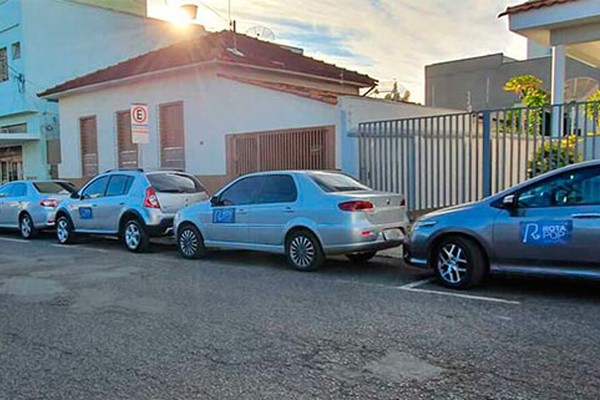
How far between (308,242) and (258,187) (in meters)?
1.46

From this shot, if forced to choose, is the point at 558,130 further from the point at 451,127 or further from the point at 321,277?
the point at 321,277

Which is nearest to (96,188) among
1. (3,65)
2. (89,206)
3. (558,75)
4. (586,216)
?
(89,206)

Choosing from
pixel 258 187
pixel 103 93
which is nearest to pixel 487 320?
pixel 258 187

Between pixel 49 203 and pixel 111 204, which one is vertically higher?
pixel 111 204

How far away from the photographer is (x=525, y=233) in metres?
6.78

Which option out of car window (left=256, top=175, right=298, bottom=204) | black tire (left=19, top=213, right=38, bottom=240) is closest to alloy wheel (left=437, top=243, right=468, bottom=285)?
car window (left=256, top=175, right=298, bottom=204)

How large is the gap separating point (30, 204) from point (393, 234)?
10.2m

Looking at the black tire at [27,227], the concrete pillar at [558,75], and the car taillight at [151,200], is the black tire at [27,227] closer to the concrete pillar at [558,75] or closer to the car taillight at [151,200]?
the car taillight at [151,200]

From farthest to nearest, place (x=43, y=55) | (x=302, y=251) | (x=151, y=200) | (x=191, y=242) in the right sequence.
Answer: (x=43, y=55) → (x=151, y=200) → (x=191, y=242) → (x=302, y=251)

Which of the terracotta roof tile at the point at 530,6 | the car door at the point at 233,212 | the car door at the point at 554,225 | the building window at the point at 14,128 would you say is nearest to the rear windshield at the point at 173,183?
the car door at the point at 233,212

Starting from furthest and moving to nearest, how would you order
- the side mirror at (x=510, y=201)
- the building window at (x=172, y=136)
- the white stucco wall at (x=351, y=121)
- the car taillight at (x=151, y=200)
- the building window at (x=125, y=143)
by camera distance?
1. the building window at (x=125, y=143)
2. the building window at (x=172, y=136)
3. the white stucco wall at (x=351, y=121)
4. the car taillight at (x=151, y=200)
5. the side mirror at (x=510, y=201)

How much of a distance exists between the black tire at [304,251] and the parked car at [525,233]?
170cm

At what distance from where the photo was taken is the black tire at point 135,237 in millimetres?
11398

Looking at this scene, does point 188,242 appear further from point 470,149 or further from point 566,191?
point 566,191
